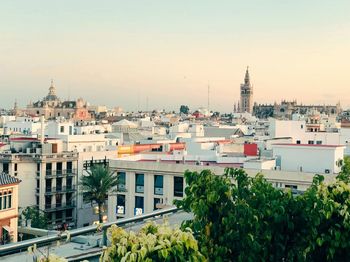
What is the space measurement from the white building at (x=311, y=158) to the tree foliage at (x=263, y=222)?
24279 mm

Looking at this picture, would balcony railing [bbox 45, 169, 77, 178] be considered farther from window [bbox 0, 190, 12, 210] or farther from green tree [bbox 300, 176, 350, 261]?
green tree [bbox 300, 176, 350, 261]

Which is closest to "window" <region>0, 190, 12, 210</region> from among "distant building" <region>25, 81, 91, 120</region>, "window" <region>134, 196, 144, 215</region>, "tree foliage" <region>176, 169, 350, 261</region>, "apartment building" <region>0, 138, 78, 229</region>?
"window" <region>134, 196, 144, 215</region>

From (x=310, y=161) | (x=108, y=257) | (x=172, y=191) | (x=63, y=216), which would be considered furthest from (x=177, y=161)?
(x=108, y=257)

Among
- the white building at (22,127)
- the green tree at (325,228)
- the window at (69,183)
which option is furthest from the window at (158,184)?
the white building at (22,127)

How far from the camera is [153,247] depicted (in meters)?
6.95

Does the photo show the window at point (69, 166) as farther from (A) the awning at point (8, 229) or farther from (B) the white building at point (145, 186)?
(A) the awning at point (8, 229)

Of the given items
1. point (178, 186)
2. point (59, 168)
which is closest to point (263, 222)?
point (178, 186)

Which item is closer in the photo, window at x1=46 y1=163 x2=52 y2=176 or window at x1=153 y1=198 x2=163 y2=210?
window at x1=153 y1=198 x2=163 y2=210

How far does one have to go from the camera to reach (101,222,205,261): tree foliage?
271 inches

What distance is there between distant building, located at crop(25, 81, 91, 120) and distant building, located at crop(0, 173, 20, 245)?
414 ft

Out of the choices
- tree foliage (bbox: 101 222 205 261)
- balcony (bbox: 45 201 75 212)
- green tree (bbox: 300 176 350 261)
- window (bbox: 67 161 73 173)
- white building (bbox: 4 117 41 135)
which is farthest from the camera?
white building (bbox: 4 117 41 135)

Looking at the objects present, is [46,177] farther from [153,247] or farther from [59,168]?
[153,247]

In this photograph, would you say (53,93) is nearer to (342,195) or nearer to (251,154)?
(251,154)

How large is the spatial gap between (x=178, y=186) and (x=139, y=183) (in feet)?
8.45
